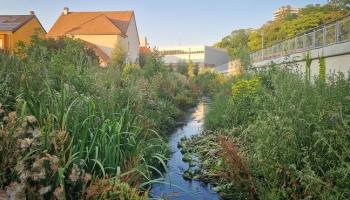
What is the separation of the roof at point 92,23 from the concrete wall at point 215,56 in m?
34.9

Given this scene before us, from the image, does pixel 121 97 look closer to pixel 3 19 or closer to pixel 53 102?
pixel 53 102

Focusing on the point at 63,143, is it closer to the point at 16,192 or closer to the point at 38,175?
the point at 38,175

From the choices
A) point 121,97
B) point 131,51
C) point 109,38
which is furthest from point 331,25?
point 131,51

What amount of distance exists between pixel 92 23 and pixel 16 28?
1417 centimetres

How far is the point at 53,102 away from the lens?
562 cm

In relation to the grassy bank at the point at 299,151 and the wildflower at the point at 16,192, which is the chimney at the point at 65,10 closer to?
the grassy bank at the point at 299,151

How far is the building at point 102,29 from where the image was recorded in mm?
50250

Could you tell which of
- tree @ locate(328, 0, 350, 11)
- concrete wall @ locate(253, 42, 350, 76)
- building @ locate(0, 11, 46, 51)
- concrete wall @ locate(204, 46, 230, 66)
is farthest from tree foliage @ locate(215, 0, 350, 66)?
concrete wall @ locate(253, 42, 350, 76)

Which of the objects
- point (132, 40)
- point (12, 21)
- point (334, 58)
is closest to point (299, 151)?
point (334, 58)

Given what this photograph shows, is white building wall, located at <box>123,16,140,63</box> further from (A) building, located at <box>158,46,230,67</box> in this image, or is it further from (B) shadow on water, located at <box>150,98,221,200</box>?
(B) shadow on water, located at <box>150,98,221,200</box>

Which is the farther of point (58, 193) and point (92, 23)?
point (92, 23)

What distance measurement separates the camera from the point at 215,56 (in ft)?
309

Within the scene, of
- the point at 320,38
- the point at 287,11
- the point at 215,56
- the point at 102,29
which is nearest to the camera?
the point at 320,38

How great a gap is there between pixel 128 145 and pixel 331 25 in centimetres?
1262
